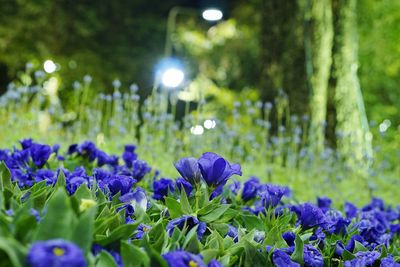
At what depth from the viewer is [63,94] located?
13.5 m

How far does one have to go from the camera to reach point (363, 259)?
→ 1423 millimetres

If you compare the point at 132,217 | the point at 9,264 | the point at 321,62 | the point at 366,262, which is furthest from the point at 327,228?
the point at 321,62

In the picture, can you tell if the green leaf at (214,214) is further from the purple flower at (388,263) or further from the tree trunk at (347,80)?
the tree trunk at (347,80)

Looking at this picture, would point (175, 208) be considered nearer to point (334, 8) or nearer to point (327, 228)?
point (327, 228)

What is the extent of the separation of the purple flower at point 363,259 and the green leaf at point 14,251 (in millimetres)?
845

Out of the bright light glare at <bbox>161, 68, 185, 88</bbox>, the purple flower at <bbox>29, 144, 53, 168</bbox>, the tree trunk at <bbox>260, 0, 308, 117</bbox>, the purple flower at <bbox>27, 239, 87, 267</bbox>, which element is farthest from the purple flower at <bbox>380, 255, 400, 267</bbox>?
the tree trunk at <bbox>260, 0, 308, 117</bbox>

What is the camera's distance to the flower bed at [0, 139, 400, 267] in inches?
37.3

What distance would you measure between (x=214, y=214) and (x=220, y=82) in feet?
45.9

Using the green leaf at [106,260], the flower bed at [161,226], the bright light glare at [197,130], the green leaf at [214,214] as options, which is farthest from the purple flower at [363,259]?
the bright light glare at [197,130]

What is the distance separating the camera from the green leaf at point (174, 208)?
146 centimetres

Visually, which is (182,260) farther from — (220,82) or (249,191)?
(220,82)

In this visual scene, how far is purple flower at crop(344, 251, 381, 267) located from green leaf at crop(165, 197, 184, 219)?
17.1 inches

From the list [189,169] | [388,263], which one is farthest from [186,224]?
[388,263]

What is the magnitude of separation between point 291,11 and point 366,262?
6.29 metres
